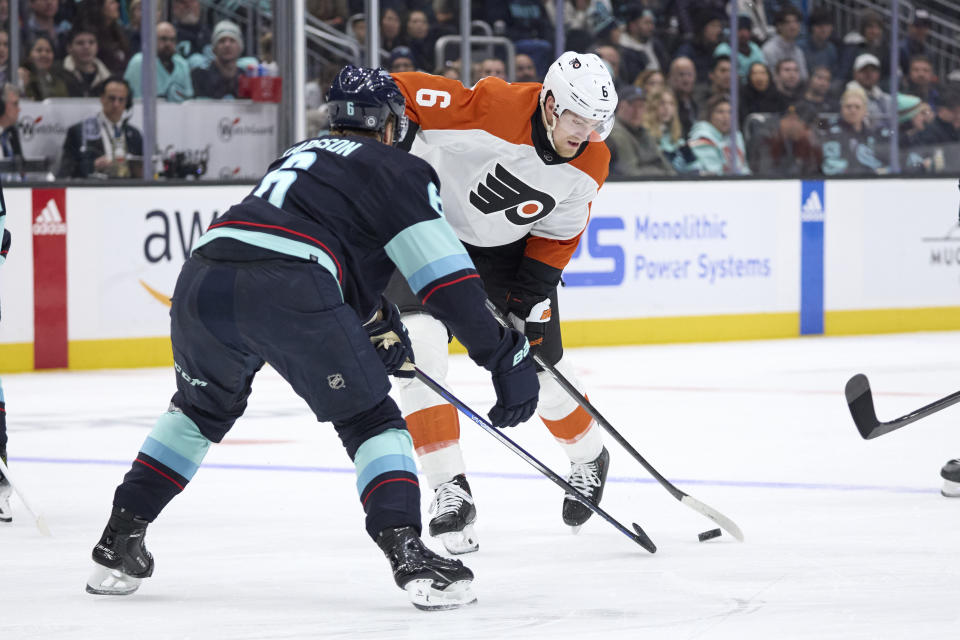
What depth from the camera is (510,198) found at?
3785 mm

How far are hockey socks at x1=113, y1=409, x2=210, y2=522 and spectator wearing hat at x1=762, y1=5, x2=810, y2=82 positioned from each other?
24.5 feet

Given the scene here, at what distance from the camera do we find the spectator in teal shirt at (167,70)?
7812 millimetres

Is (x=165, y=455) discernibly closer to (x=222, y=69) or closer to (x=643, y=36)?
(x=222, y=69)

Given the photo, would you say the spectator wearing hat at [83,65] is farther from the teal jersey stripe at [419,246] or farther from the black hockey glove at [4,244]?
the teal jersey stripe at [419,246]

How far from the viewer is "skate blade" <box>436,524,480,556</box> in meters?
3.51

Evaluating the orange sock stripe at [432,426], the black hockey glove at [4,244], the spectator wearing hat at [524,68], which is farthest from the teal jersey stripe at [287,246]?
the spectator wearing hat at [524,68]

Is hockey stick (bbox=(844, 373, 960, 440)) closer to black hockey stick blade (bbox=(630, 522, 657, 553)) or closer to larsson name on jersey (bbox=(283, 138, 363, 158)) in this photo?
black hockey stick blade (bbox=(630, 522, 657, 553))

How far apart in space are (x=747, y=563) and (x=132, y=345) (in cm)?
478

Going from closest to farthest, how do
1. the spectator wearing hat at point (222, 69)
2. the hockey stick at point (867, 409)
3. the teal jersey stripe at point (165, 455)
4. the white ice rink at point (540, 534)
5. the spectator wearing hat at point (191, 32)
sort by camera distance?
the white ice rink at point (540, 534)
the teal jersey stripe at point (165, 455)
the hockey stick at point (867, 409)
the spectator wearing hat at point (191, 32)
the spectator wearing hat at point (222, 69)

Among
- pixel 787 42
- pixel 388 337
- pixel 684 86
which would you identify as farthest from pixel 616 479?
pixel 787 42

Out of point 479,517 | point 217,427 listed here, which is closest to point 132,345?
point 479,517

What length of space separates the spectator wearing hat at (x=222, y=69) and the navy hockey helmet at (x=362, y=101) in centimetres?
537

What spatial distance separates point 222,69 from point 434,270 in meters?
5.72


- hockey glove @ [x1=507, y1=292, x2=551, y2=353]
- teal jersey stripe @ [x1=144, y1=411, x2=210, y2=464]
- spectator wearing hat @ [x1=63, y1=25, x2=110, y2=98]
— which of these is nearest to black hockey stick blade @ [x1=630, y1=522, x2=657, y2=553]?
hockey glove @ [x1=507, y1=292, x2=551, y2=353]
